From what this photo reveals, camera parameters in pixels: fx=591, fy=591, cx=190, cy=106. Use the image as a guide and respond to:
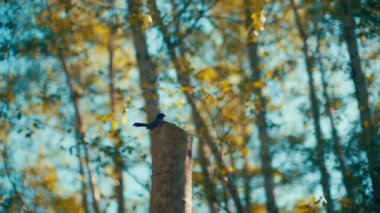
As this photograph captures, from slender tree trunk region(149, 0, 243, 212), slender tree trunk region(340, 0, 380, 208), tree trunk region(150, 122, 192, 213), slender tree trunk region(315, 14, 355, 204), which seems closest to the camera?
tree trunk region(150, 122, 192, 213)

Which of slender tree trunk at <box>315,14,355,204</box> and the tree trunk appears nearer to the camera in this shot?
the tree trunk

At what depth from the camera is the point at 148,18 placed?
332 inches

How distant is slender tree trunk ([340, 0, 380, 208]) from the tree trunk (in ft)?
17.4

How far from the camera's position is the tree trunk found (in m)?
4.40

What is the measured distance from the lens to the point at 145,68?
37.7ft

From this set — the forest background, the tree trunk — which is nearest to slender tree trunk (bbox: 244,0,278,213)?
the forest background

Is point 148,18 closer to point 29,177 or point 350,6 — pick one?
point 350,6

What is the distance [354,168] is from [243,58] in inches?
529

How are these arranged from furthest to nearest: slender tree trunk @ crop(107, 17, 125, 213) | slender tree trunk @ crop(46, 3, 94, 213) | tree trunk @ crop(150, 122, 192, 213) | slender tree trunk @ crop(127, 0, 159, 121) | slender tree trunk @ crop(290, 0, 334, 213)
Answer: slender tree trunk @ crop(46, 3, 94, 213)
slender tree trunk @ crop(107, 17, 125, 213)
slender tree trunk @ crop(127, 0, 159, 121)
slender tree trunk @ crop(290, 0, 334, 213)
tree trunk @ crop(150, 122, 192, 213)

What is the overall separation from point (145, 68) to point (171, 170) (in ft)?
23.5

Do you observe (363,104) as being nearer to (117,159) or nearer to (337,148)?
(337,148)

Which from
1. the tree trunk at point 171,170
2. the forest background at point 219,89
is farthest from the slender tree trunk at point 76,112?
the tree trunk at point 171,170

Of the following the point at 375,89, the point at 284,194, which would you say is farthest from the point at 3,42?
the point at 284,194

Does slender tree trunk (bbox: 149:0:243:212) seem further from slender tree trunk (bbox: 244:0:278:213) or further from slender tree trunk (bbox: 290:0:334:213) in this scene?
slender tree trunk (bbox: 244:0:278:213)
